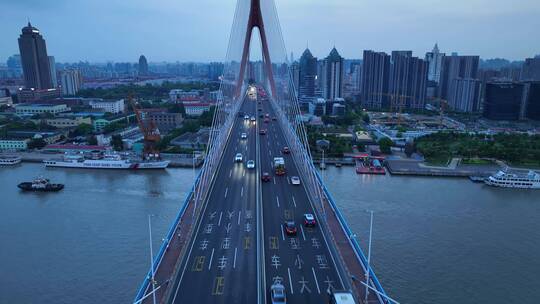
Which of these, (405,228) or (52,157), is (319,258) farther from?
(52,157)

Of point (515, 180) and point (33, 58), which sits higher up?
point (33, 58)

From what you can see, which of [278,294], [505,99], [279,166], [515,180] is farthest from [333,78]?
[278,294]

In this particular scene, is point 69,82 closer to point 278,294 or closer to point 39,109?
point 39,109

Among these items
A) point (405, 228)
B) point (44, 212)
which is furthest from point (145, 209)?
point (405, 228)

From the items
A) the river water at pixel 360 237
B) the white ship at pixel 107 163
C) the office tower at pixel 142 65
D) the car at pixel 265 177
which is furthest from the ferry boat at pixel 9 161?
the office tower at pixel 142 65

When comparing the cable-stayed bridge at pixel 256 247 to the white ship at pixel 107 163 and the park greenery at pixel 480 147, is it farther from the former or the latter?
the park greenery at pixel 480 147

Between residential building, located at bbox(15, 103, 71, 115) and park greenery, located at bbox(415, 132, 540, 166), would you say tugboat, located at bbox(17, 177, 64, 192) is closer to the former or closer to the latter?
park greenery, located at bbox(415, 132, 540, 166)
